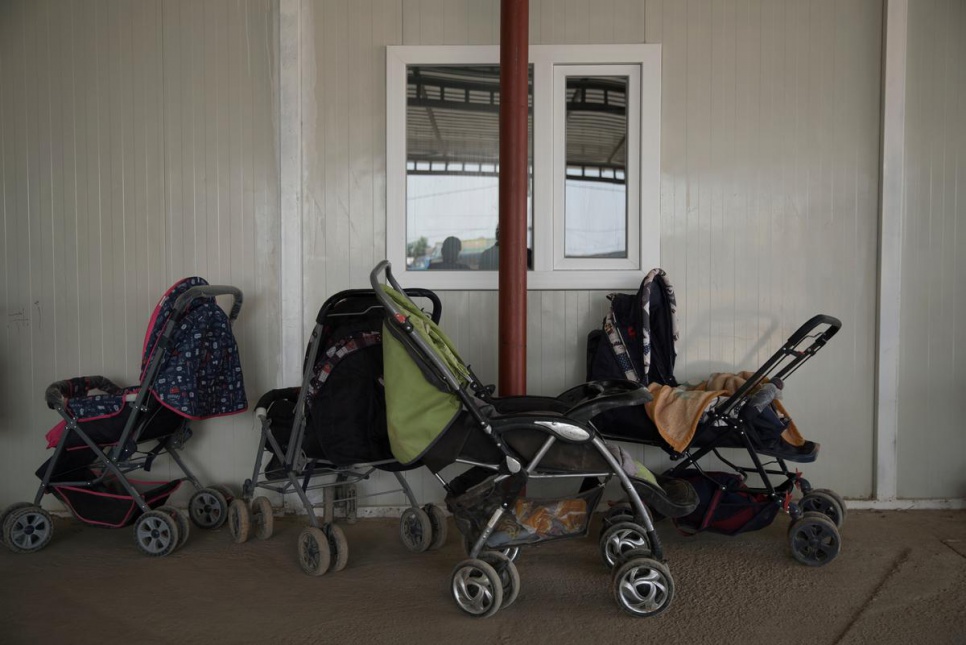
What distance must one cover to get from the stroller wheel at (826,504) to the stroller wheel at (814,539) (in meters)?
0.25

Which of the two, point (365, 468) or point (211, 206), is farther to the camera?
point (211, 206)

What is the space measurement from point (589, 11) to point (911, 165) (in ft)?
6.22

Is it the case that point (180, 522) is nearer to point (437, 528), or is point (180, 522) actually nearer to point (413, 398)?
point (437, 528)

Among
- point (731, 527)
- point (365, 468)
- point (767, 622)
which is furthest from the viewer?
point (365, 468)

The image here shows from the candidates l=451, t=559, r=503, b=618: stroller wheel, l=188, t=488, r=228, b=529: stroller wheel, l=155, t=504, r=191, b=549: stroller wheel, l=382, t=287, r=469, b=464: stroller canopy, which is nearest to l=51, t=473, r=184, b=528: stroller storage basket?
l=155, t=504, r=191, b=549: stroller wheel

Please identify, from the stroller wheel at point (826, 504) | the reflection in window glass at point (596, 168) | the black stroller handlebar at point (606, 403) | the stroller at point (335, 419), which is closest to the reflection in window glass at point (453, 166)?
the reflection in window glass at point (596, 168)

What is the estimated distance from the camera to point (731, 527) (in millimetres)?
3188

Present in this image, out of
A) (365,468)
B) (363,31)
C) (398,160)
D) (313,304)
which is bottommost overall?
(365,468)

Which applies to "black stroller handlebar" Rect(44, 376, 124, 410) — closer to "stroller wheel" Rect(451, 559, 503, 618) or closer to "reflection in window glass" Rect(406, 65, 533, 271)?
"reflection in window glass" Rect(406, 65, 533, 271)

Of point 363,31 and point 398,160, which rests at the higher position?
point 363,31

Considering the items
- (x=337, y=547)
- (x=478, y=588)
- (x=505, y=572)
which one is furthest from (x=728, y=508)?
(x=337, y=547)

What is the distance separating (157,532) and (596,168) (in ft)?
9.23

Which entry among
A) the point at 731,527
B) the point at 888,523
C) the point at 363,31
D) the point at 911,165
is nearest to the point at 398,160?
the point at 363,31

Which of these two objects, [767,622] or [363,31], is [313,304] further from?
[767,622]
